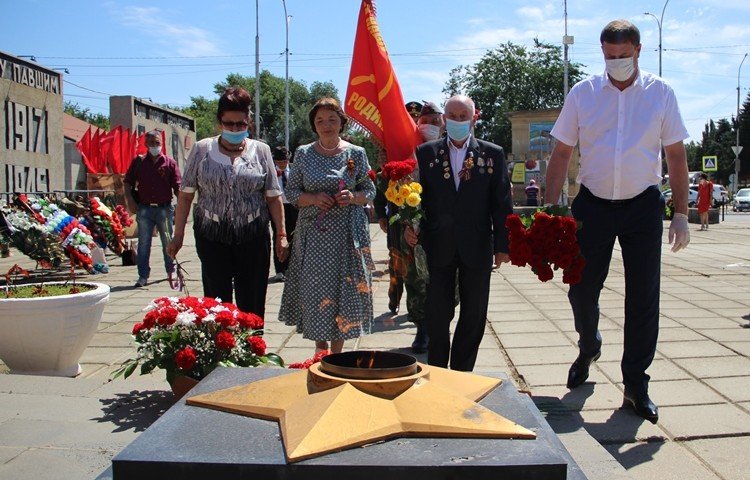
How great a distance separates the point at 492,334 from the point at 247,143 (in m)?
2.52

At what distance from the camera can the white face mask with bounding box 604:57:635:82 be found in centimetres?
376

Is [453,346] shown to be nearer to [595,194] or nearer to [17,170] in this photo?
[595,194]

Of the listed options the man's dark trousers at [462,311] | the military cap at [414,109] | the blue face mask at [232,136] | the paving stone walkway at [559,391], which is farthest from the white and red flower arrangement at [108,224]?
the man's dark trousers at [462,311]

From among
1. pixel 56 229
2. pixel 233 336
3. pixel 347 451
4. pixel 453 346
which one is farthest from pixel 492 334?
pixel 56 229

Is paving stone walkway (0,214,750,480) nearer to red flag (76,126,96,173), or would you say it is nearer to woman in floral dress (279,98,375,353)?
woman in floral dress (279,98,375,353)

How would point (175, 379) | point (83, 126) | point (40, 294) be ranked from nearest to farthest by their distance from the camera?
point (175, 379)
point (40, 294)
point (83, 126)

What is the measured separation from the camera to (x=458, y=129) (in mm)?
4168

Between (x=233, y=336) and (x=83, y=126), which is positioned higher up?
(x=83, y=126)

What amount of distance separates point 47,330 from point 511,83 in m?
53.8

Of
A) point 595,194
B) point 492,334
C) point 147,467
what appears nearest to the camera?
point 147,467

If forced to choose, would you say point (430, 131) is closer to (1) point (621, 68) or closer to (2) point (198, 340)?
(1) point (621, 68)

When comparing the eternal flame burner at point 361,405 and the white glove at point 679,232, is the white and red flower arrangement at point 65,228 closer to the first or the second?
the white glove at point 679,232

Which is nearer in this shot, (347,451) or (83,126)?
(347,451)

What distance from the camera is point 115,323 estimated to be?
6535 mm
